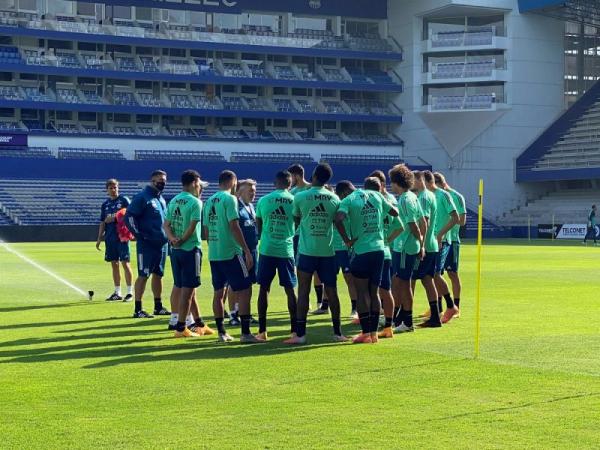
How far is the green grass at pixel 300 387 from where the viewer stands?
26.2 feet

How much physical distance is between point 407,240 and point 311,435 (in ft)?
23.2

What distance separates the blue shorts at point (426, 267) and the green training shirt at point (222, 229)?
9.82ft

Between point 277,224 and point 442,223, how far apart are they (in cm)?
368

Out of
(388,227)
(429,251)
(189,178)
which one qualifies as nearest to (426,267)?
(429,251)

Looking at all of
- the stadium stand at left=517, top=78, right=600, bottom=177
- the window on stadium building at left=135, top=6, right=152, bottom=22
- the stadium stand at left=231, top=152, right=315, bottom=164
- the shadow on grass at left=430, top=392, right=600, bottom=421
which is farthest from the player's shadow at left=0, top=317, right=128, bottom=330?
the window on stadium building at left=135, top=6, right=152, bottom=22

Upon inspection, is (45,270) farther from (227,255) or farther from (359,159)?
(359,159)

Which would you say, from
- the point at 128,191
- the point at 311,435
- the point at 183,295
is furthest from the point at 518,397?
the point at 128,191

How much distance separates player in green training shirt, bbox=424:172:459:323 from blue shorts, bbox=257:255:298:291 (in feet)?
10.4

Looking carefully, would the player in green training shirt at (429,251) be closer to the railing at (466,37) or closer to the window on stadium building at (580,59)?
the railing at (466,37)

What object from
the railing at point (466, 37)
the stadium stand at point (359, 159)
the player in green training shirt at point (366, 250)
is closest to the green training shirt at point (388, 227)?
the player in green training shirt at point (366, 250)

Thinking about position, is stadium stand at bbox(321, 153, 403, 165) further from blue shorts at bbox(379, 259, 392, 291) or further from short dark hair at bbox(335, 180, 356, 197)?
blue shorts at bbox(379, 259, 392, 291)

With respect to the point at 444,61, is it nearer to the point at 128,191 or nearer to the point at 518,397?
the point at 128,191

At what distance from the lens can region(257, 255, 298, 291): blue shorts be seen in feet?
45.0

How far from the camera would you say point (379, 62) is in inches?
3196
